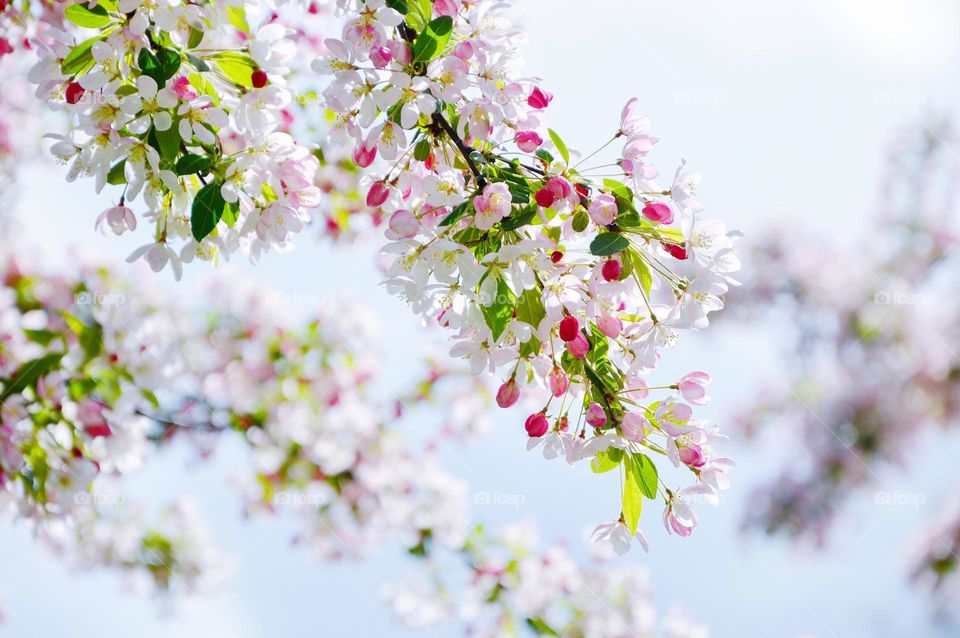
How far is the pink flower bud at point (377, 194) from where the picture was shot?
2.97 feet

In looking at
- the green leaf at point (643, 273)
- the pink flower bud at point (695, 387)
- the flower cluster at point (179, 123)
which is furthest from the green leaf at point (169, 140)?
the pink flower bud at point (695, 387)

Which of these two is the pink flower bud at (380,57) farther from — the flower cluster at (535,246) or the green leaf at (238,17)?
the green leaf at (238,17)

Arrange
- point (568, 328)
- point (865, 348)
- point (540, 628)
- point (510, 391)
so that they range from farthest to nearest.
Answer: point (865, 348) < point (540, 628) < point (510, 391) < point (568, 328)

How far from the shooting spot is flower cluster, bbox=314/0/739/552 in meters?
0.80

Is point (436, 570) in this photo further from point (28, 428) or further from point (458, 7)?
point (458, 7)

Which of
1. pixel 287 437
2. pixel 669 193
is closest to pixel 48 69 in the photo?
pixel 669 193

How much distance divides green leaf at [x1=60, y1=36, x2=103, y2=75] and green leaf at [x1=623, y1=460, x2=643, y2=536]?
80 cm

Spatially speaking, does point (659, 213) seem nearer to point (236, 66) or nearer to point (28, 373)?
point (236, 66)

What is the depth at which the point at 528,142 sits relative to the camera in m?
0.83

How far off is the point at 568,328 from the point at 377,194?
290 millimetres

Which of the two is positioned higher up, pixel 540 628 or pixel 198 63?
pixel 198 63

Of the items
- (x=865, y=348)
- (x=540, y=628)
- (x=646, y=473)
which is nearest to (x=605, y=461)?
(x=646, y=473)

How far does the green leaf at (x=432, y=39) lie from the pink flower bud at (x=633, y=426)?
1.44ft

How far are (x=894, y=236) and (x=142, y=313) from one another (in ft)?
12.2
